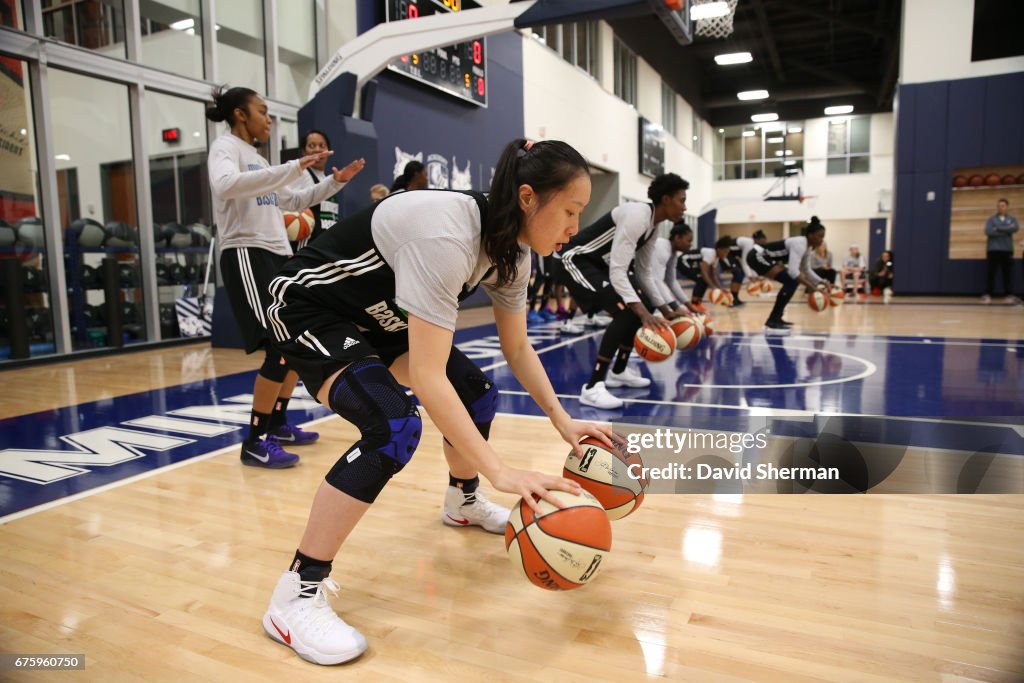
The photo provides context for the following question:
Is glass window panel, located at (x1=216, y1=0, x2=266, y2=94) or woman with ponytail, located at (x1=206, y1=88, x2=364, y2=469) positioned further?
glass window panel, located at (x1=216, y1=0, x2=266, y2=94)

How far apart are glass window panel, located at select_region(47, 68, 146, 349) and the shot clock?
386cm

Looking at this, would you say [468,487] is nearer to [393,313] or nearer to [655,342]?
[393,313]

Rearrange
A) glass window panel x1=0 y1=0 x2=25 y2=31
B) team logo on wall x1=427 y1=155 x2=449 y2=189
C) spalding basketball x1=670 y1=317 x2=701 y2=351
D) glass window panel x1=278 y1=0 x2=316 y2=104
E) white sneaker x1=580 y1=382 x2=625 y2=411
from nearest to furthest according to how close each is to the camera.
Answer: white sneaker x1=580 y1=382 x2=625 y2=411, spalding basketball x1=670 y1=317 x2=701 y2=351, glass window panel x1=0 y1=0 x2=25 y2=31, glass window panel x1=278 y1=0 x2=316 y2=104, team logo on wall x1=427 y1=155 x2=449 y2=189

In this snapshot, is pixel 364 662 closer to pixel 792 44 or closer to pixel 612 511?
pixel 612 511

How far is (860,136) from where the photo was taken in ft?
86.1

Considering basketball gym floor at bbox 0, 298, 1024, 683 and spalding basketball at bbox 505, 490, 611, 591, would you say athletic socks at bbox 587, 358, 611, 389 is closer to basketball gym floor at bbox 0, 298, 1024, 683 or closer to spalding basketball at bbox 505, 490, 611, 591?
basketball gym floor at bbox 0, 298, 1024, 683

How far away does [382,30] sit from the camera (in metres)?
8.04

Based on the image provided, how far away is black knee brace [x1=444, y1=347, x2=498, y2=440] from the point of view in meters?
2.26

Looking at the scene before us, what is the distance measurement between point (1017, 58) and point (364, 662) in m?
17.1

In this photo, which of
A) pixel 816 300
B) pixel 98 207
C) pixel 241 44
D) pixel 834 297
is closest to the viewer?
pixel 98 207

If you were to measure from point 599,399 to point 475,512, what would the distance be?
7.26ft

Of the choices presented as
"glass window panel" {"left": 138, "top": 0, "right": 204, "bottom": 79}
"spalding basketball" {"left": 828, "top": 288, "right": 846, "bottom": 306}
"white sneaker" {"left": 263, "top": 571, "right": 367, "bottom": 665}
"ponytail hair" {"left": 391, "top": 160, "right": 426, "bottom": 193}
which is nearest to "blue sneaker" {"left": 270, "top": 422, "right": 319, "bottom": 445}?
"ponytail hair" {"left": 391, "top": 160, "right": 426, "bottom": 193}

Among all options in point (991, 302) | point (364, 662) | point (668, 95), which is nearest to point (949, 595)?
point (364, 662)

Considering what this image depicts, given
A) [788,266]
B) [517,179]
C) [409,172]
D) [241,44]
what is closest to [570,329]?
[788,266]
